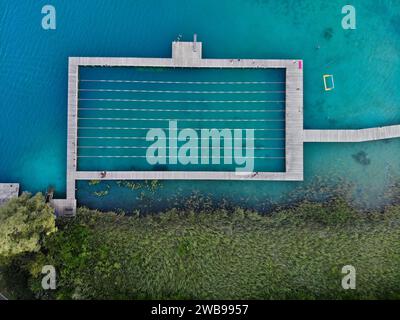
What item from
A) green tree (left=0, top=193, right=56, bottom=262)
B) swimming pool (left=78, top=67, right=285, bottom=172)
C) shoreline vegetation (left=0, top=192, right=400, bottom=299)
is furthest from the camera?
swimming pool (left=78, top=67, right=285, bottom=172)

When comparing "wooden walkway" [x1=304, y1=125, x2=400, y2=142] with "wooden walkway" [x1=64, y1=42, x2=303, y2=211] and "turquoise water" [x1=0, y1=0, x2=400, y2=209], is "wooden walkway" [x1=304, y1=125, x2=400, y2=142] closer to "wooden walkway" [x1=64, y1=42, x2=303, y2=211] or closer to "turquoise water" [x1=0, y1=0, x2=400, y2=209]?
"turquoise water" [x1=0, y1=0, x2=400, y2=209]

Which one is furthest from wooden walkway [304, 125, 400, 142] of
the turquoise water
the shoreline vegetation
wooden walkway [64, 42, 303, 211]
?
the shoreline vegetation

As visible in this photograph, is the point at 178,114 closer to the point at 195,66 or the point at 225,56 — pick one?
Result: the point at 195,66

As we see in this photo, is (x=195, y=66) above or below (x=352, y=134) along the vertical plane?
above

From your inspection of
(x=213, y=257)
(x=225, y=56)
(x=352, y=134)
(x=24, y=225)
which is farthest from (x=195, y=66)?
(x=24, y=225)

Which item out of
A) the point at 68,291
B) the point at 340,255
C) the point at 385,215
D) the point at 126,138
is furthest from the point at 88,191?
the point at 385,215

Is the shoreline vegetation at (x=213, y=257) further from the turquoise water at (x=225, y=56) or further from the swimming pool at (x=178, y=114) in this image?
the swimming pool at (x=178, y=114)

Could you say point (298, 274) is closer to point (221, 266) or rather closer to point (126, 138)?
point (221, 266)
